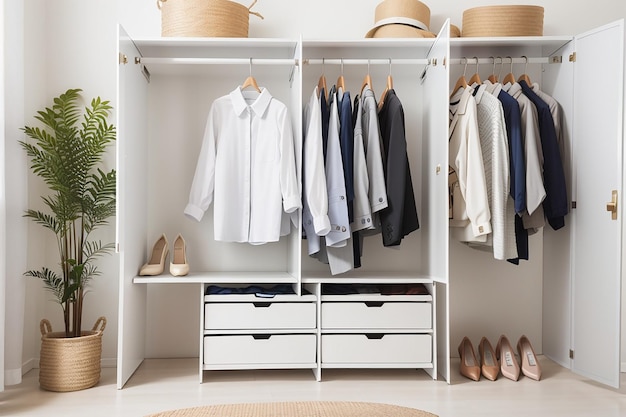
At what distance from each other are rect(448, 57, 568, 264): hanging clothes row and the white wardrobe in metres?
0.12

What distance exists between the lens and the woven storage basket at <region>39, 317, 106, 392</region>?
293 centimetres

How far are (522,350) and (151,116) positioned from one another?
249cm

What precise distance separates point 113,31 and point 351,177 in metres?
1.65

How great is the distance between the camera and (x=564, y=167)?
3.32 m

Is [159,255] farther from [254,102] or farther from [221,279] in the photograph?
[254,102]

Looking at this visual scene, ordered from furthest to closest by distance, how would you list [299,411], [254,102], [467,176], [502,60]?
[502,60] < [254,102] < [467,176] < [299,411]

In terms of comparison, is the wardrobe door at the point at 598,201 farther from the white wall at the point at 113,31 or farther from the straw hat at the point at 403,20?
the straw hat at the point at 403,20

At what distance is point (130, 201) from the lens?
3.10m

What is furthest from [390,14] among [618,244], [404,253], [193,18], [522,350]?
[522,350]

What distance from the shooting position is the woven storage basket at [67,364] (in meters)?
2.93

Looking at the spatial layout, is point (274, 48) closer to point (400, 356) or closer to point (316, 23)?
point (316, 23)

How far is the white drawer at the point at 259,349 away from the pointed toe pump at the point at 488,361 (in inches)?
35.6

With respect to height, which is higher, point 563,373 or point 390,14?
point 390,14

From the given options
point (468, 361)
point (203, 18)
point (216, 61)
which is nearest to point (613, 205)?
point (468, 361)
